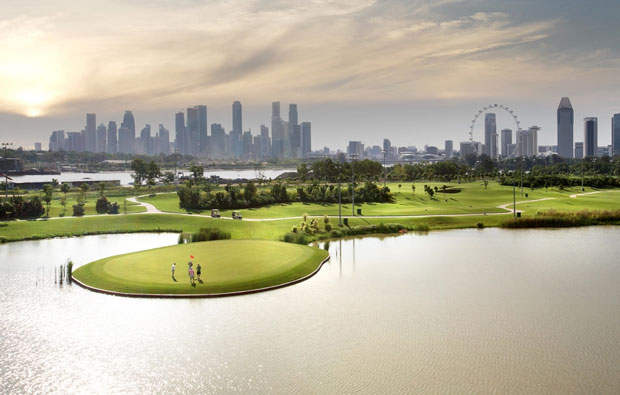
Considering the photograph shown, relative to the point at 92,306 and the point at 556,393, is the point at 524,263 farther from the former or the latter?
the point at 92,306

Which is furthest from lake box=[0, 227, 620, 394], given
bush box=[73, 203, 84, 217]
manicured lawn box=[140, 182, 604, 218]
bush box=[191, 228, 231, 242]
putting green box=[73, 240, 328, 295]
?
manicured lawn box=[140, 182, 604, 218]

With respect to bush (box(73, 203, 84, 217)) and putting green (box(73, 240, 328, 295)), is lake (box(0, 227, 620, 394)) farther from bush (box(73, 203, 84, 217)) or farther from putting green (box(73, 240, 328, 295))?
bush (box(73, 203, 84, 217))

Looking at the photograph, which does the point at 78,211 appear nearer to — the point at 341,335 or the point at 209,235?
the point at 209,235

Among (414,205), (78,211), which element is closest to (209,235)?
(78,211)

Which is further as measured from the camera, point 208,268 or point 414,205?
point 414,205

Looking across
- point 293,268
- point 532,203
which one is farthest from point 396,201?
point 293,268

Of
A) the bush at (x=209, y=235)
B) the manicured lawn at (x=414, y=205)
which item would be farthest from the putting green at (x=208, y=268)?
the manicured lawn at (x=414, y=205)
